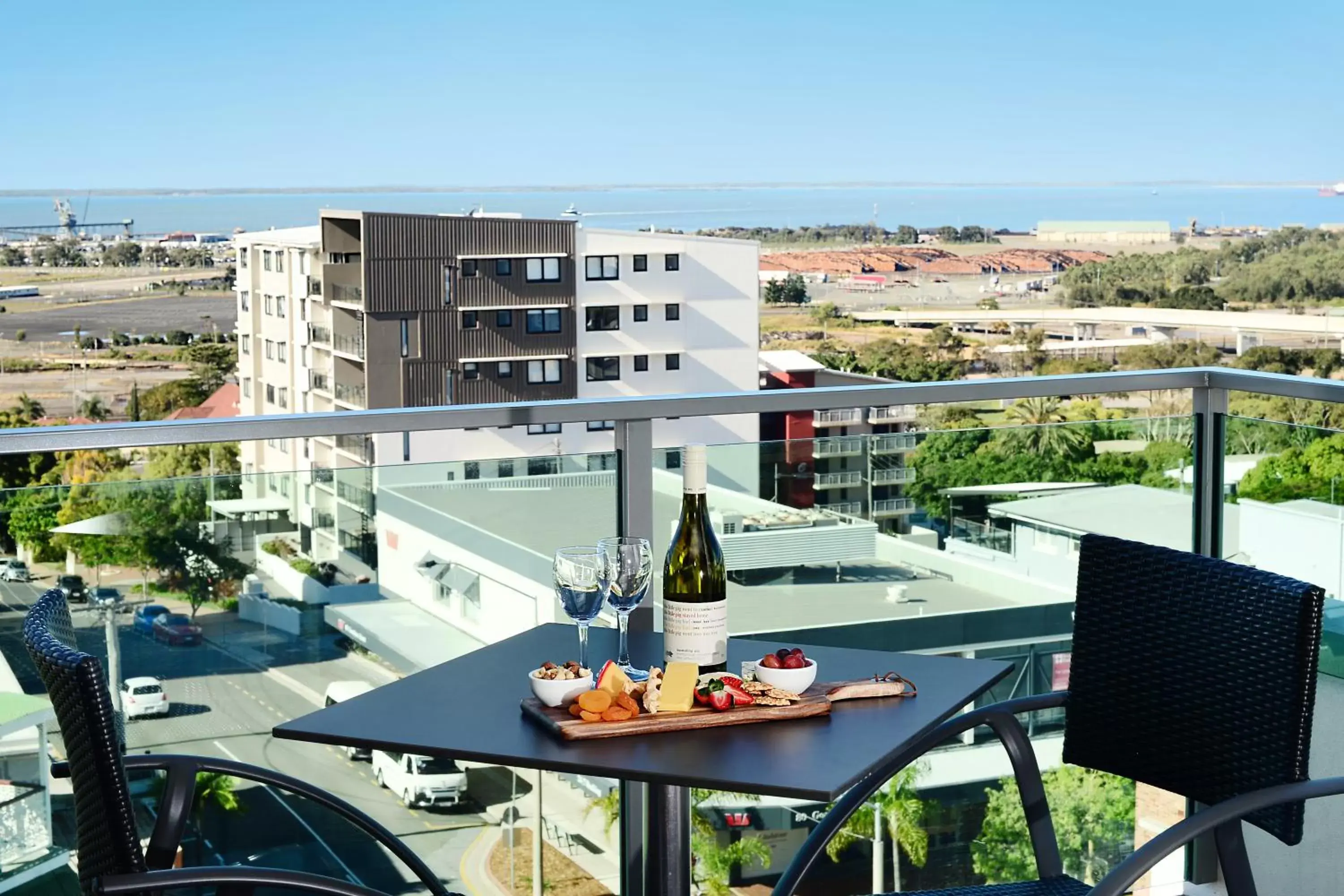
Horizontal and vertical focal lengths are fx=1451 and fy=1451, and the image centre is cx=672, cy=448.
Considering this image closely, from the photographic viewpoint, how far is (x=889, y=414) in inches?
179

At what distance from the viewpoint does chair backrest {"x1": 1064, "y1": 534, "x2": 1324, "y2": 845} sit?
5.08 ft

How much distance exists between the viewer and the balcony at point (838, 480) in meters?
2.64

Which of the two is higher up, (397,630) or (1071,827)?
(397,630)

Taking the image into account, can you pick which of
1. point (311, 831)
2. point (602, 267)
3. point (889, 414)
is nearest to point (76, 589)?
point (311, 831)

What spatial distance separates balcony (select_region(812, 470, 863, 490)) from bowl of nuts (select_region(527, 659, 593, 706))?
3.83 ft

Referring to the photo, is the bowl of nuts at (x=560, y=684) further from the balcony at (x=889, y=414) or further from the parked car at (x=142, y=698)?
the balcony at (x=889, y=414)

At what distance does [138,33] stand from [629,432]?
46.2 m

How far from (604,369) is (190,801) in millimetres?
42115

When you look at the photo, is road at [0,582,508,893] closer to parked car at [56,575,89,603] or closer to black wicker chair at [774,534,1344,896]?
parked car at [56,575,89,603]

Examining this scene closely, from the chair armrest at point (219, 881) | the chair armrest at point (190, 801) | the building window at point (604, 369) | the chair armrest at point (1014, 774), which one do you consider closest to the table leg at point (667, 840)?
the chair armrest at point (1014, 774)

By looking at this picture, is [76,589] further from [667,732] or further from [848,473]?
[848,473]

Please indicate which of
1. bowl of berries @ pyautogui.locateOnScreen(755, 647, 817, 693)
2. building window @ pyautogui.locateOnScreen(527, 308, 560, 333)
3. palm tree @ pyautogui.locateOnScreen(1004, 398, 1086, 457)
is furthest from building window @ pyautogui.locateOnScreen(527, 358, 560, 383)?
bowl of berries @ pyautogui.locateOnScreen(755, 647, 817, 693)

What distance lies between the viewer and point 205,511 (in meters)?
2.25

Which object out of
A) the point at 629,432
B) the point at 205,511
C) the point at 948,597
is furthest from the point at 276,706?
the point at 948,597
